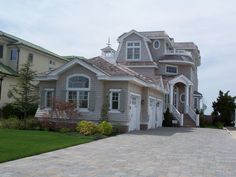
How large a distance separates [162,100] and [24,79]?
47.8ft

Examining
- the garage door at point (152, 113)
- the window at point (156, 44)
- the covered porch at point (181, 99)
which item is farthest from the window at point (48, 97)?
the window at point (156, 44)

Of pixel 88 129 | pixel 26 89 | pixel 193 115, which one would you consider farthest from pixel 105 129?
pixel 193 115

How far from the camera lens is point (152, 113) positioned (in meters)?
31.1

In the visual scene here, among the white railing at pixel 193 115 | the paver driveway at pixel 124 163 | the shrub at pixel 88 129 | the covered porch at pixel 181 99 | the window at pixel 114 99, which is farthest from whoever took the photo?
the white railing at pixel 193 115

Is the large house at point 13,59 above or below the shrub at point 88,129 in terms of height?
above

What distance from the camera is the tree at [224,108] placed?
141 feet

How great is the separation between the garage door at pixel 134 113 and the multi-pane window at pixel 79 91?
119 inches

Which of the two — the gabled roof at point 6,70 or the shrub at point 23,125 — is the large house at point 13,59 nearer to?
the gabled roof at point 6,70

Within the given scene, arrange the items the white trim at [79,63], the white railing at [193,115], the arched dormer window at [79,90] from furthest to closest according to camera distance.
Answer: the white railing at [193,115] → the arched dormer window at [79,90] → the white trim at [79,63]

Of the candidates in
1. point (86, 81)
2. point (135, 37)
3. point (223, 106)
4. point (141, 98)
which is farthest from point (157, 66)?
point (86, 81)

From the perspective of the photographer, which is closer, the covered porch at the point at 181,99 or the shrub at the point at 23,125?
the shrub at the point at 23,125

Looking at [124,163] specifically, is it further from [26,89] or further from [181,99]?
[181,99]

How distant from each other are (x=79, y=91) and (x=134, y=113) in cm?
414

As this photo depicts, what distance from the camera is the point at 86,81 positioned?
25219 mm
